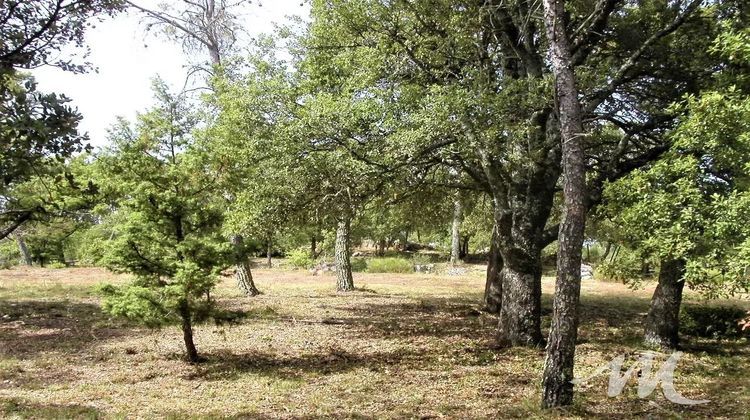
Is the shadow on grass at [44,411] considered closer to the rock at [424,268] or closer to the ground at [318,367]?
the ground at [318,367]

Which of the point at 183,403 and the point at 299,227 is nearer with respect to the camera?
the point at 183,403

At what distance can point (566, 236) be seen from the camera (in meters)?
6.25

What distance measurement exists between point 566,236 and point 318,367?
5.11 m

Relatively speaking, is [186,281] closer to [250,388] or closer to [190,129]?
[250,388]

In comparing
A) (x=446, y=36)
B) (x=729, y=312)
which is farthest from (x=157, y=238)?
(x=729, y=312)

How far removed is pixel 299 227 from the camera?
38.2 ft

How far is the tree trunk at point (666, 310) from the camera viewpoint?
10.5m

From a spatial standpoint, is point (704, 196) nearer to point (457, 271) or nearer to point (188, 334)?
point (188, 334)

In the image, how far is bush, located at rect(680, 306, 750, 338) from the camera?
1272 centimetres

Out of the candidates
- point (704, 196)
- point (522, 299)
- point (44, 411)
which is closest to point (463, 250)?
point (522, 299)

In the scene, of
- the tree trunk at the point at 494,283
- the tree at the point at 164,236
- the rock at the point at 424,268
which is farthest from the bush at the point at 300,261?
the tree at the point at 164,236

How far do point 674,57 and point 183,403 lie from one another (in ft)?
34.1

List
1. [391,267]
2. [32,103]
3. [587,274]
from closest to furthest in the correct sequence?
[32,103] → [587,274] → [391,267]

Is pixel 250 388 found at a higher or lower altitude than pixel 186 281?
lower
